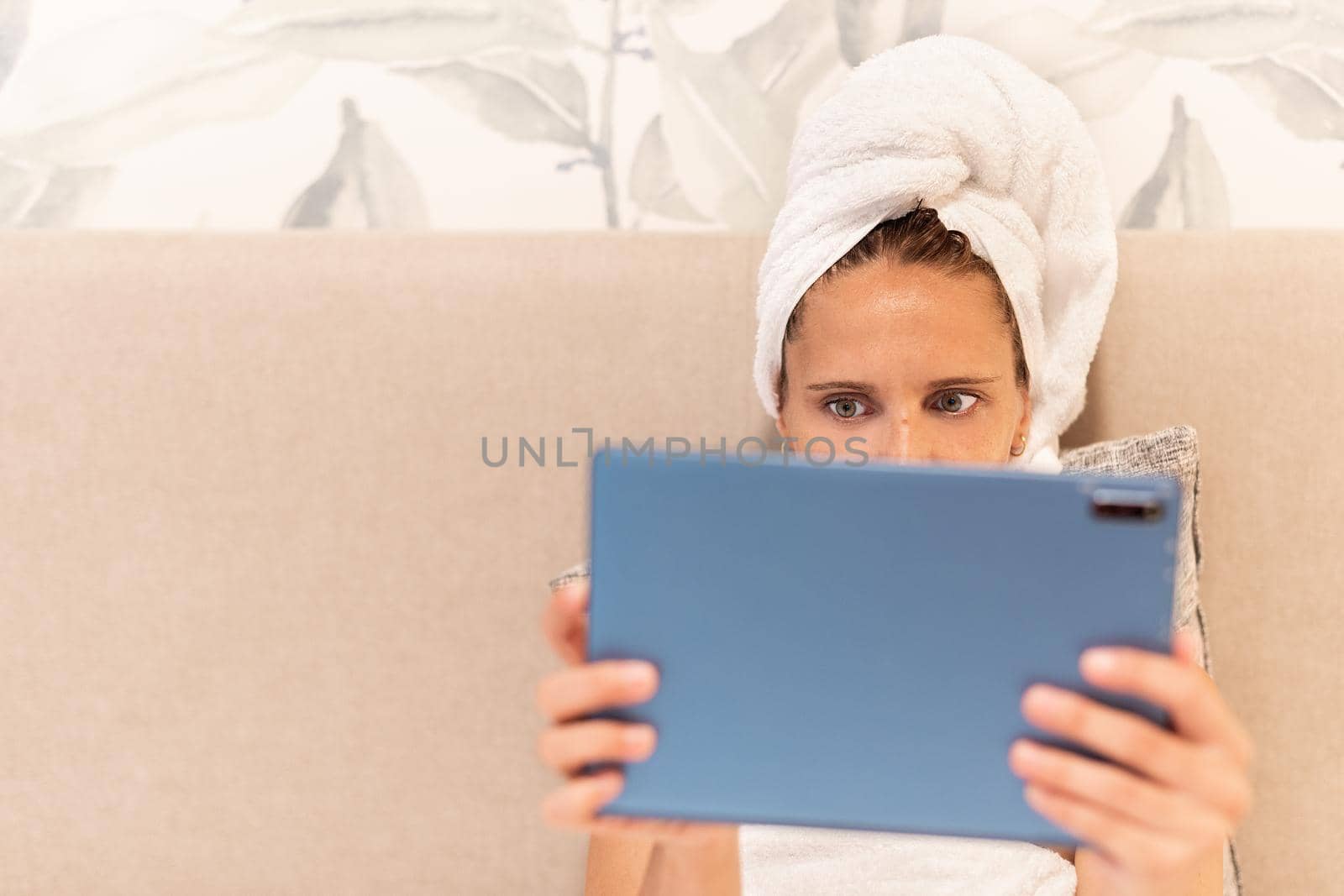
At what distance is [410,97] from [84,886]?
0.86 m

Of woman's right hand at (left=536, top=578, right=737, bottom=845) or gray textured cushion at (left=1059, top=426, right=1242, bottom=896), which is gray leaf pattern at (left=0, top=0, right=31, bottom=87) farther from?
gray textured cushion at (left=1059, top=426, right=1242, bottom=896)

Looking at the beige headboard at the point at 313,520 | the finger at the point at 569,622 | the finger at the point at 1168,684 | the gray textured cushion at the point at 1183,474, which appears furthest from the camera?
the beige headboard at the point at 313,520

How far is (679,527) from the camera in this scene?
52 centimetres

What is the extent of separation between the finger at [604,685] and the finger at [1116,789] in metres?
0.19

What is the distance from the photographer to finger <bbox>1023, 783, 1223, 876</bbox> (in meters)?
0.52

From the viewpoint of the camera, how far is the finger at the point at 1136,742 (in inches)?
19.7

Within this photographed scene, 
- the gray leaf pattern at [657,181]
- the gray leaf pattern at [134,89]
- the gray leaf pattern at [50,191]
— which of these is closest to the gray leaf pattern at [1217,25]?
the gray leaf pattern at [657,181]

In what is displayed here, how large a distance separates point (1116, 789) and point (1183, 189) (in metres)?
0.74

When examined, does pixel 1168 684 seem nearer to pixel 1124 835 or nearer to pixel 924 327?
pixel 1124 835

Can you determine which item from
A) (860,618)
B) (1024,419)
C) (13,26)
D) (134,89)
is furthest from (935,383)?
(13,26)

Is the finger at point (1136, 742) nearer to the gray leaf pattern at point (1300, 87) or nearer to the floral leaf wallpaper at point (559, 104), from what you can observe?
the floral leaf wallpaper at point (559, 104)

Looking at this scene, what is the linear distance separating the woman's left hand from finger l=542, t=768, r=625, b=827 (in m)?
0.21

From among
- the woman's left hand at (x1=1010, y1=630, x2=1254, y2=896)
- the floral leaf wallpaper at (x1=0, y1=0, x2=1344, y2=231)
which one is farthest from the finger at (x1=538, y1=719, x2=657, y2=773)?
the floral leaf wallpaper at (x1=0, y1=0, x2=1344, y2=231)

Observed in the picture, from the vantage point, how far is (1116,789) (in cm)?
51
